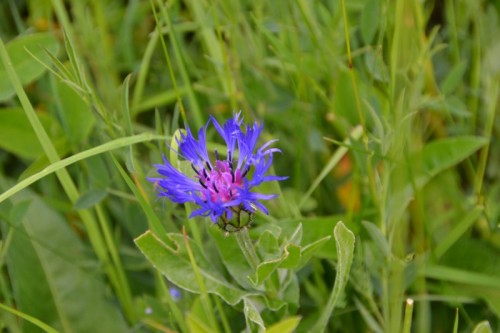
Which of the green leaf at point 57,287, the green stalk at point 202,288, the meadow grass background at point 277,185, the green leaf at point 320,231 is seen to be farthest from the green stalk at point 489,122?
the green leaf at point 57,287

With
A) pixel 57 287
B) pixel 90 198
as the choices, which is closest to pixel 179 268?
pixel 90 198

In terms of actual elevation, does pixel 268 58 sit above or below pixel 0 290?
above

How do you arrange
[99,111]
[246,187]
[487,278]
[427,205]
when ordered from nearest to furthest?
[246,187] → [99,111] → [487,278] → [427,205]

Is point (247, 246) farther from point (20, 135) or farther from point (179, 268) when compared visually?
point (20, 135)

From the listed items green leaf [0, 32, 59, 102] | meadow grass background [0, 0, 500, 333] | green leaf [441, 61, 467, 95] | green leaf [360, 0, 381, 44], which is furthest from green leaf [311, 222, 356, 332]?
green leaf [0, 32, 59, 102]

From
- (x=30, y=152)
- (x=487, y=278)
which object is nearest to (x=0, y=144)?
(x=30, y=152)

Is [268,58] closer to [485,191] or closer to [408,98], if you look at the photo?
[408,98]

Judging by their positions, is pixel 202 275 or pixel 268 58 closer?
pixel 202 275
